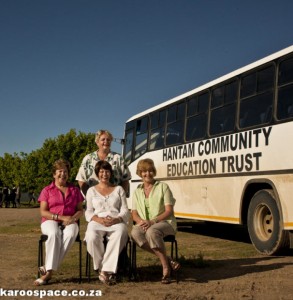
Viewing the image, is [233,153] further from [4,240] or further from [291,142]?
[4,240]

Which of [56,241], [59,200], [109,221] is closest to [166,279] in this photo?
[109,221]

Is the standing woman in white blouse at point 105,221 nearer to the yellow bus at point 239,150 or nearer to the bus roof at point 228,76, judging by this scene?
the yellow bus at point 239,150

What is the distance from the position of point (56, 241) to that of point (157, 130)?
870 centimetres

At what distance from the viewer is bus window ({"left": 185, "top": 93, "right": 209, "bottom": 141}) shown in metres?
12.4

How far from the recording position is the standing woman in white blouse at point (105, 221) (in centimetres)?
675

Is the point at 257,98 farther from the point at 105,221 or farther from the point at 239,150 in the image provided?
the point at 105,221

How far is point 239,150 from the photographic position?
10.6 m

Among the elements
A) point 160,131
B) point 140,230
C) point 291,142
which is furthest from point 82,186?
point 160,131

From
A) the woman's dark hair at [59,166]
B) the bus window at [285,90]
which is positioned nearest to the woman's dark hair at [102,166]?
the woman's dark hair at [59,166]

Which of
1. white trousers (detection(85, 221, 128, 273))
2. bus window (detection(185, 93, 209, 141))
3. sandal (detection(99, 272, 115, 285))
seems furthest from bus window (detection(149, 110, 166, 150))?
sandal (detection(99, 272, 115, 285))

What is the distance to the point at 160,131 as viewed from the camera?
14930 millimetres

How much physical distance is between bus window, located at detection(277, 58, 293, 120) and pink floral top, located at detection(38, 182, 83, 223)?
395 centimetres

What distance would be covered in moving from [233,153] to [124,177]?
382cm

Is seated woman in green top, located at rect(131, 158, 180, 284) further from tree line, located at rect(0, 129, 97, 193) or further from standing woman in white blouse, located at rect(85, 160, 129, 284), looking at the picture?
tree line, located at rect(0, 129, 97, 193)
